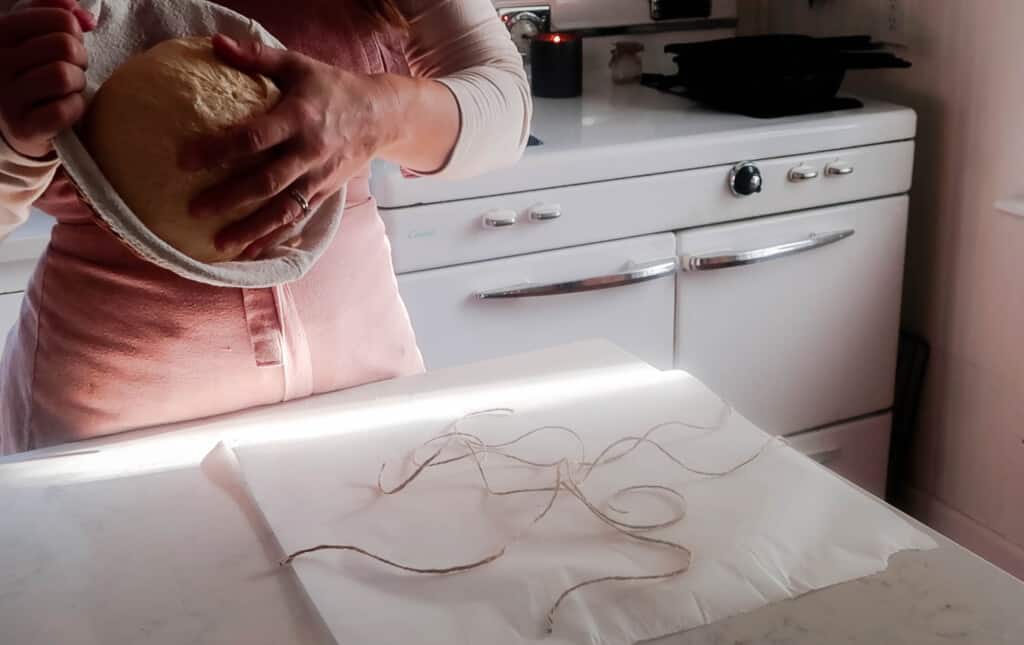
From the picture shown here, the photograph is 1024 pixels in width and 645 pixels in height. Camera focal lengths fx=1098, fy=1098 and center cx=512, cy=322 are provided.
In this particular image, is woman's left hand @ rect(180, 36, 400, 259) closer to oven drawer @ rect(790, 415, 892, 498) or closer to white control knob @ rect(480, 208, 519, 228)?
white control knob @ rect(480, 208, 519, 228)

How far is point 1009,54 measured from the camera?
5.87 ft

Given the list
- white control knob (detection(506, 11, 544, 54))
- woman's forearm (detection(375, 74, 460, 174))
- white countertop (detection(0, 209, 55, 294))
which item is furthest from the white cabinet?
white control knob (detection(506, 11, 544, 54))

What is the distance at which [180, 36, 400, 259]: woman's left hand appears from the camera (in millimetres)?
666

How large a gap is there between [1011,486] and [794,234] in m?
A: 0.59

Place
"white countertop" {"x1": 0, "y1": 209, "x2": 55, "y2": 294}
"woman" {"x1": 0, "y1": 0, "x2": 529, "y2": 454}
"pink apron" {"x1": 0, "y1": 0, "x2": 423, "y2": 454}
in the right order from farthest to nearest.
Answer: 1. "white countertop" {"x1": 0, "y1": 209, "x2": 55, "y2": 294}
2. "pink apron" {"x1": 0, "y1": 0, "x2": 423, "y2": 454}
3. "woman" {"x1": 0, "y1": 0, "x2": 529, "y2": 454}

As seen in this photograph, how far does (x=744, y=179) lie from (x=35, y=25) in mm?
1299

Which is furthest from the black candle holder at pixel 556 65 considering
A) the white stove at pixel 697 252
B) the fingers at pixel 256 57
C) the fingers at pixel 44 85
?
the fingers at pixel 44 85

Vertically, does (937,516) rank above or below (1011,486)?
below

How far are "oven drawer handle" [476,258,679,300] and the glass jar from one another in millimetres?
582

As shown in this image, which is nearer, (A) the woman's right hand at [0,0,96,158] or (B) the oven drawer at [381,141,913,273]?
(A) the woman's right hand at [0,0,96,158]

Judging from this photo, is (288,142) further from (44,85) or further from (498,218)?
(498,218)

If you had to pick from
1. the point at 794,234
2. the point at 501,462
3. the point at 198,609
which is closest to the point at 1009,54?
the point at 794,234

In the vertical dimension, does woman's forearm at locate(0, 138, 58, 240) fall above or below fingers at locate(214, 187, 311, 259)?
above

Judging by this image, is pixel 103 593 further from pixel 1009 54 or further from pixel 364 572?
pixel 1009 54
